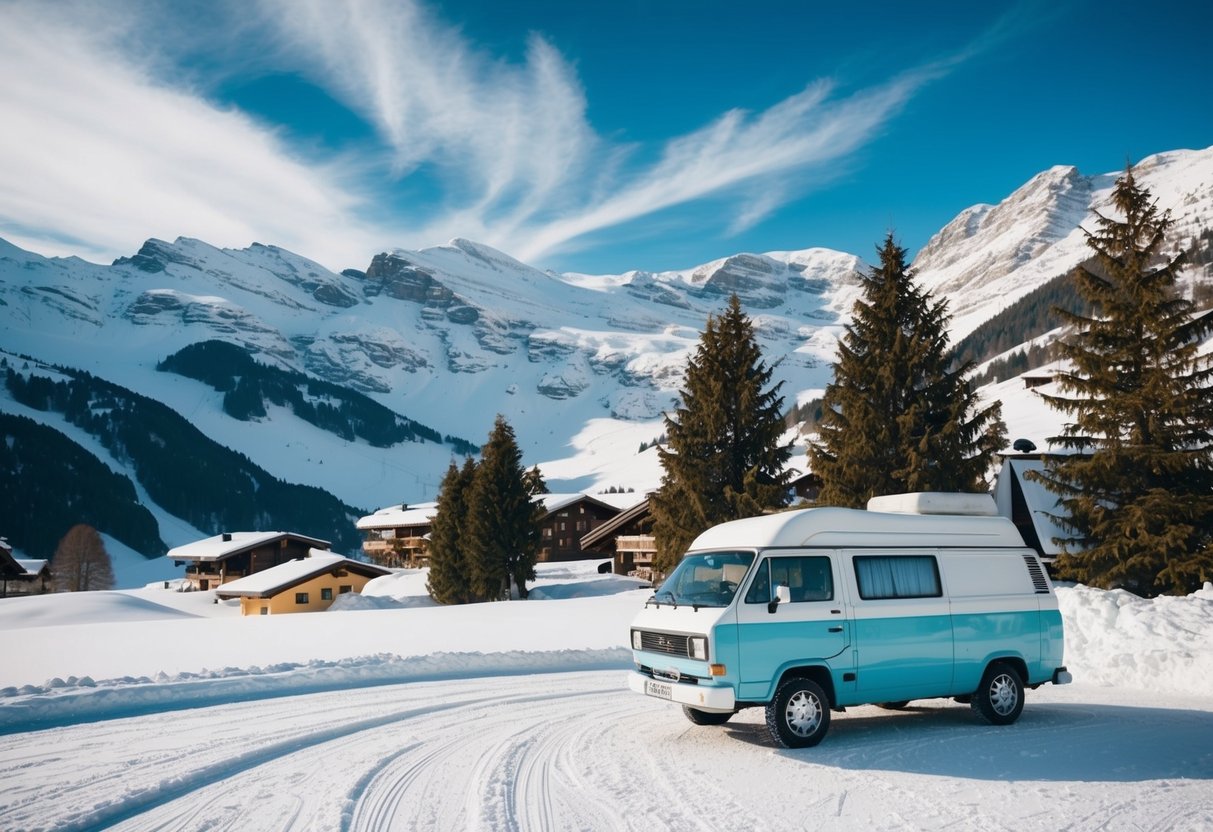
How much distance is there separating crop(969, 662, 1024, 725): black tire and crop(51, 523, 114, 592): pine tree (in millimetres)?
99391

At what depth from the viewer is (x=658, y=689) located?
33.8 ft

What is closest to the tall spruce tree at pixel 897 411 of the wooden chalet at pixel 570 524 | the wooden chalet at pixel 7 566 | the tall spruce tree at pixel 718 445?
the tall spruce tree at pixel 718 445

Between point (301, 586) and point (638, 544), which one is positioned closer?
point (638, 544)

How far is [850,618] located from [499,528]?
39086 mm

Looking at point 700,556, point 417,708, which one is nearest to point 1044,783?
point 700,556

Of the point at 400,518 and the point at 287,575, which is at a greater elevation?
the point at 400,518

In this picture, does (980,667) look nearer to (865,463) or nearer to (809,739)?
(809,739)

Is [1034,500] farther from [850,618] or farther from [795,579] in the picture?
[795,579]

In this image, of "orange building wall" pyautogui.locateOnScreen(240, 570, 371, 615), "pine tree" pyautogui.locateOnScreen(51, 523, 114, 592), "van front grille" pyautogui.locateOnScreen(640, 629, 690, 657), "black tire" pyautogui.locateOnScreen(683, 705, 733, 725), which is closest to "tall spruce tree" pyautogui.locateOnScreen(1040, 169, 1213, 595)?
"black tire" pyautogui.locateOnScreen(683, 705, 733, 725)

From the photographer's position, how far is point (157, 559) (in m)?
124

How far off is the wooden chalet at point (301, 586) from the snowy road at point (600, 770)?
48.3 meters

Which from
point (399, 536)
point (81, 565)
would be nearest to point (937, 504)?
point (399, 536)

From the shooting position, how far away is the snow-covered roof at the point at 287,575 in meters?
56.9

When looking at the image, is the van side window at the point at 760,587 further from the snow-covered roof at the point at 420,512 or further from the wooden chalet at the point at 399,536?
the wooden chalet at the point at 399,536
